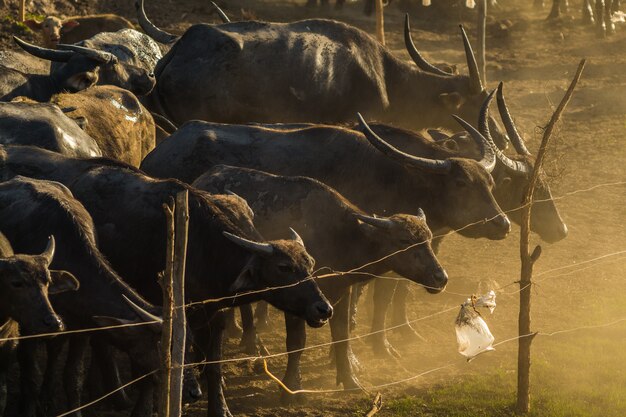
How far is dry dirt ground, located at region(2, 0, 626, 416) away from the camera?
10.4 meters

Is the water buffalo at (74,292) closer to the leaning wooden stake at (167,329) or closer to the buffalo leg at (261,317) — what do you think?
the leaning wooden stake at (167,329)

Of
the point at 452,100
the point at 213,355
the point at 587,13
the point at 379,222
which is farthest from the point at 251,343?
the point at 587,13

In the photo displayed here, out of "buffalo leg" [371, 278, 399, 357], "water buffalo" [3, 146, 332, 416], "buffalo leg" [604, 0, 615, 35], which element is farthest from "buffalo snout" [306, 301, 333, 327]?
"buffalo leg" [604, 0, 615, 35]

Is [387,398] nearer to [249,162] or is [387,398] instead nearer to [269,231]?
[269,231]

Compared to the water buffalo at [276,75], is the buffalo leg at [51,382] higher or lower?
lower

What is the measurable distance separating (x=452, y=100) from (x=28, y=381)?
25.5 feet

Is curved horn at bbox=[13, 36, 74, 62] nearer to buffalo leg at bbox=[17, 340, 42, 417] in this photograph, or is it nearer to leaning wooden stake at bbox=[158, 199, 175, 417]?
buffalo leg at bbox=[17, 340, 42, 417]

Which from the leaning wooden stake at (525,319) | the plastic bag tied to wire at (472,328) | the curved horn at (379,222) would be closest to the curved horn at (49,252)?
the curved horn at (379,222)

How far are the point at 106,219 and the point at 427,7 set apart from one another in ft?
61.8

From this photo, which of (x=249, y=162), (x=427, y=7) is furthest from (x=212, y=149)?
(x=427, y=7)

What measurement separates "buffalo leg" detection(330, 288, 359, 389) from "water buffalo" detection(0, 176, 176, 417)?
7.10ft

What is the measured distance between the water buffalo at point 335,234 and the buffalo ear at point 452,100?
5.11m

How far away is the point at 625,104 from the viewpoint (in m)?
21.8

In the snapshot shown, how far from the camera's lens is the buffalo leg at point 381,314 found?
37.5ft
